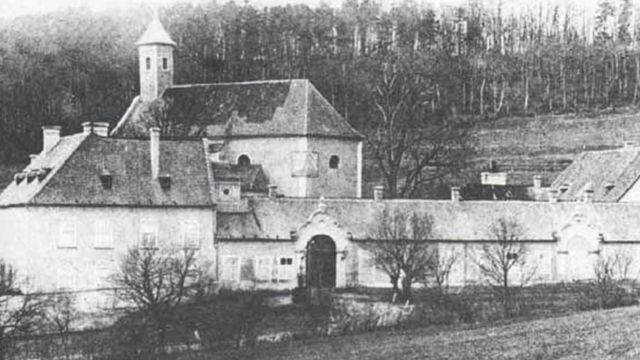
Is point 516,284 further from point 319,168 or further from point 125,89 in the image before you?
point 125,89

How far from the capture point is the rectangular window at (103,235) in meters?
58.3

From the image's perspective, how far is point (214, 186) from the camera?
6216 centimetres

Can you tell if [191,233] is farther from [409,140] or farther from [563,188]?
[563,188]

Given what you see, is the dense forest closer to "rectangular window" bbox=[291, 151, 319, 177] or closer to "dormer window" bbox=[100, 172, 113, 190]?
"rectangular window" bbox=[291, 151, 319, 177]

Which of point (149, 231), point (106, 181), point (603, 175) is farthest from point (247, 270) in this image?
point (603, 175)

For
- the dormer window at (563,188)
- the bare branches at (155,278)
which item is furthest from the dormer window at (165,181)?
the dormer window at (563,188)

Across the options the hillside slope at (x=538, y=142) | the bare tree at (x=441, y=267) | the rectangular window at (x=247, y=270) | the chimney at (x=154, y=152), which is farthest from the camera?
the hillside slope at (x=538, y=142)

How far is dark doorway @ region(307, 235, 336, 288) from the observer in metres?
60.2

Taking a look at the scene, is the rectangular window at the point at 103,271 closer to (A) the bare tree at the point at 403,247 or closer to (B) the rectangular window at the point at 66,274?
(B) the rectangular window at the point at 66,274

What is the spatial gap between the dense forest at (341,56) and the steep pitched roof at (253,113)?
858 inches

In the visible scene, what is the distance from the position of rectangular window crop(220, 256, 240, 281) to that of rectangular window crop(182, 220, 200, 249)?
1.75 meters

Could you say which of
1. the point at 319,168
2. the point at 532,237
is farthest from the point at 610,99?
the point at 532,237

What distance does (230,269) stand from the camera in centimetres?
5931

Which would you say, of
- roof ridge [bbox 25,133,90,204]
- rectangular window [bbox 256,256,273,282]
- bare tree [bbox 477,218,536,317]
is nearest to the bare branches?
rectangular window [bbox 256,256,273,282]
